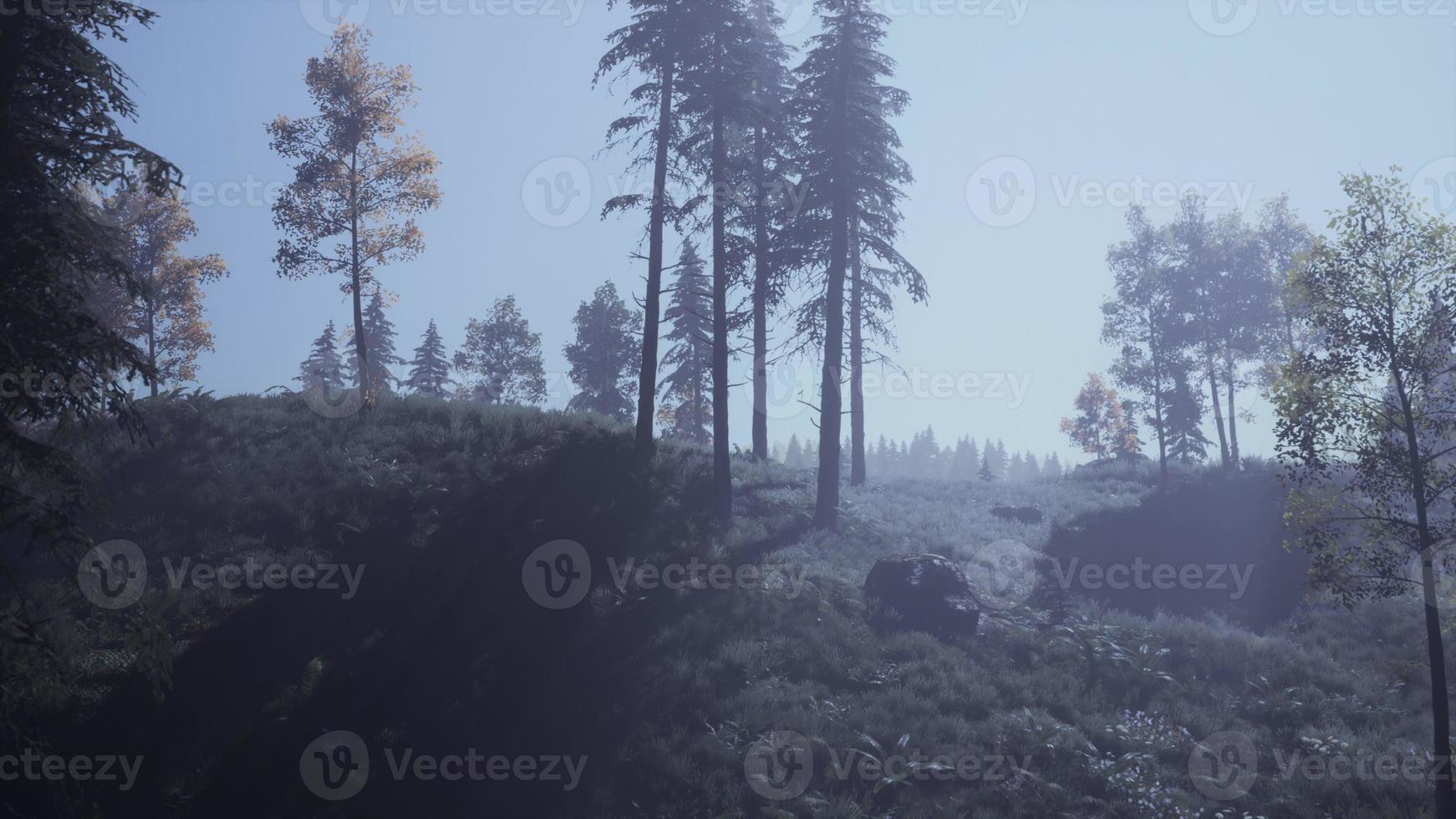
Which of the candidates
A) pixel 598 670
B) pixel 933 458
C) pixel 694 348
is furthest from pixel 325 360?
pixel 933 458

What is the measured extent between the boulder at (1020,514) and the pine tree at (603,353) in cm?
1962

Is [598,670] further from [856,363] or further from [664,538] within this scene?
[856,363]

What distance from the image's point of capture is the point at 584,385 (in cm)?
4156

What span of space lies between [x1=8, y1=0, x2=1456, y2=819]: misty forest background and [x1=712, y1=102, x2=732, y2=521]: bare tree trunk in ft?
0.32

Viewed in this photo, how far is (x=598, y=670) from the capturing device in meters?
12.7

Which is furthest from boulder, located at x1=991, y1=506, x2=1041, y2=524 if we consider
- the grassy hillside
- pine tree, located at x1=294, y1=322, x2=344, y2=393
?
pine tree, located at x1=294, y1=322, x2=344, y2=393

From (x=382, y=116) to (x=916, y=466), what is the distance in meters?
114

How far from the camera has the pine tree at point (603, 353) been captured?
4056 cm

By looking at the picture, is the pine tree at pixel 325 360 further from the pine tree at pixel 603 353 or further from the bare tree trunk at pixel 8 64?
the bare tree trunk at pixel 8 64

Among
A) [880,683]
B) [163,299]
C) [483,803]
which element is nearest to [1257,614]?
[880,683]

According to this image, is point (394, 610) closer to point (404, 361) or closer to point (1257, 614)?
point (1257, 614)

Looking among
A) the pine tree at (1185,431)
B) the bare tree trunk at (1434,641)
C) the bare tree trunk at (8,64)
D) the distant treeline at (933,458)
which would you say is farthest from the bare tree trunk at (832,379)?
the distant treeline at (933,458)

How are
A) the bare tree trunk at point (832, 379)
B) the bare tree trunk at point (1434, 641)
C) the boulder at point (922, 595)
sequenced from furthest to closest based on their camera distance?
the bare tree trunk at point (832, 379) → the boulder at point (922, 595) → the bare tree trunk at point (1434, 641)

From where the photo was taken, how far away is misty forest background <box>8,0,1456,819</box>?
899 cm
